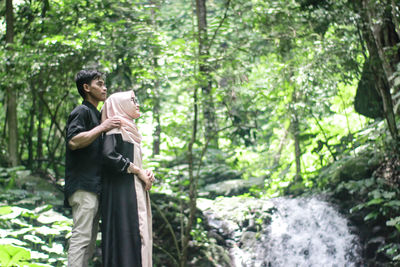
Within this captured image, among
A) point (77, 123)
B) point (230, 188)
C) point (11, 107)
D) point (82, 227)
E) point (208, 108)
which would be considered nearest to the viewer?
point (82, 227)

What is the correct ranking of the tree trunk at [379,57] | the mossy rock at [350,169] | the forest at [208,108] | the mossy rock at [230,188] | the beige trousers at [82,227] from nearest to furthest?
the beige trousers at [82,227]
the tree trunk at [379,57]
the forest at [208,108]
the mossy rock at [350,169]
the mossy rock at [230,188]

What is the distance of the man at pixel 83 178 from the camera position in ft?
8.71

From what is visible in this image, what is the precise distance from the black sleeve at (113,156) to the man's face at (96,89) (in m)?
0.40

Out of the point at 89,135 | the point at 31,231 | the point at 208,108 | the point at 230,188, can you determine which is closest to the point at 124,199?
the point at 89,135

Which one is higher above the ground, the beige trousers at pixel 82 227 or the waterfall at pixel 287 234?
the beige trousers at pixel 82 227

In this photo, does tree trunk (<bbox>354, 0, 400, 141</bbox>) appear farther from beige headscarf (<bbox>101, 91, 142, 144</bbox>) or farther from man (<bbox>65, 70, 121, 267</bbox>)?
man (<bbox>65, 70, 121, 267</bbox>)

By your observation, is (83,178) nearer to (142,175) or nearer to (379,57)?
(142,175)

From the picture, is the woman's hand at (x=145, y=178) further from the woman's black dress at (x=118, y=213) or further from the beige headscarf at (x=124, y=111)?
the beige headscarf at (x=124, y=111)

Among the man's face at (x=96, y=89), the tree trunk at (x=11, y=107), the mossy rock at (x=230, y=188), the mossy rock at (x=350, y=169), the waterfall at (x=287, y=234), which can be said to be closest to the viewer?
the man's face at (x=96, y=89)

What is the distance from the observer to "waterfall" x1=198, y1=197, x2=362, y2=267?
6.22 meters

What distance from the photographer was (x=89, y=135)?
8.84 ft

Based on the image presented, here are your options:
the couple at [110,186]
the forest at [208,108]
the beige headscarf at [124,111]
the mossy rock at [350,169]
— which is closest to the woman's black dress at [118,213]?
the couple at [110,186]

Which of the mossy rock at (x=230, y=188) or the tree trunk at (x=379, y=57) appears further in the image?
the mossy rock at (x=230, y=188)

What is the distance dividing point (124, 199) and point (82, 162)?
1.30ft
